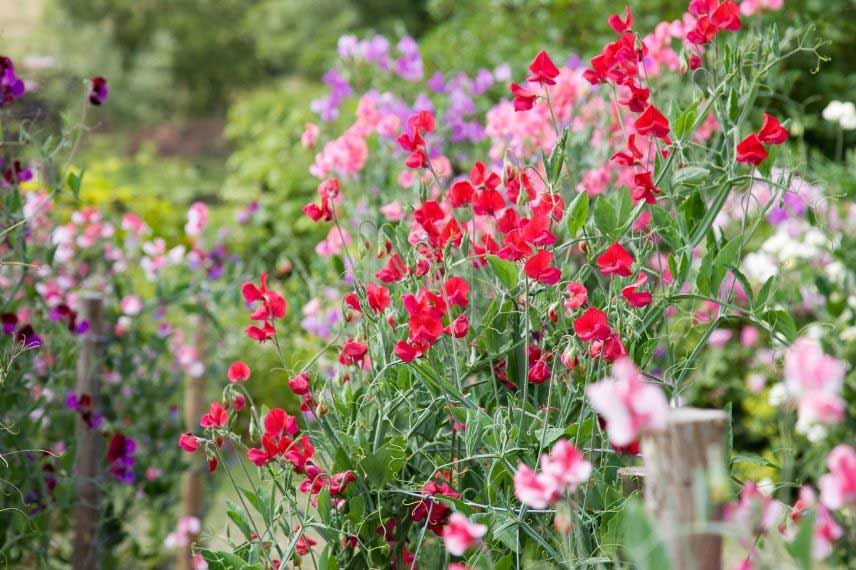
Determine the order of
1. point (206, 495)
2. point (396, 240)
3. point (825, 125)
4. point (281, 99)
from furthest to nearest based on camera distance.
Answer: point (281, 99) < point (825, 125) < point (206, 495) < point (396, 240)

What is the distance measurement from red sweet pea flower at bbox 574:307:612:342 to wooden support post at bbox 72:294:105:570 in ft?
5.09

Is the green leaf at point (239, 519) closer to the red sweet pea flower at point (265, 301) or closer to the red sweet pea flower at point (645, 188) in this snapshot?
the red sweet pea flower at point (265, 301)

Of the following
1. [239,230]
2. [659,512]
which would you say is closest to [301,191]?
[239,230]

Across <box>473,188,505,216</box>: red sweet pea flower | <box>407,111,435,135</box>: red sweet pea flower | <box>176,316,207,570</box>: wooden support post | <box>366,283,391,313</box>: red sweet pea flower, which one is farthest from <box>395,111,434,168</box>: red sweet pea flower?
<box>176,316,207,570</box>: wooden support post

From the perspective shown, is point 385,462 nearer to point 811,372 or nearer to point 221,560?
point 221,560

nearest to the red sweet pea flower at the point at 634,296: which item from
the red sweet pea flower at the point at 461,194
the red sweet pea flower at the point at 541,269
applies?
the red sweet pea flower at the point at 541,269

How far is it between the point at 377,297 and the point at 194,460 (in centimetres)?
178

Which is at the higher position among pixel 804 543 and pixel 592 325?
pixel 592 325

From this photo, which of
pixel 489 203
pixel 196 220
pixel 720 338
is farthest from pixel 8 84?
pixel 720 338

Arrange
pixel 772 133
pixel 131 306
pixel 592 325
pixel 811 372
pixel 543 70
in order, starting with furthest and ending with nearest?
pixel 131 306 < pixel 543 70 < pixel 772 133 < pixel 592 325 < pixel 811 372

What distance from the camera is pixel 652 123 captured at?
1437mm

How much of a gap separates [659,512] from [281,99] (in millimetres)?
7081

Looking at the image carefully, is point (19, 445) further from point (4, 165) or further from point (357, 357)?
point (357, 357)

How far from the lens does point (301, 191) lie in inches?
246
